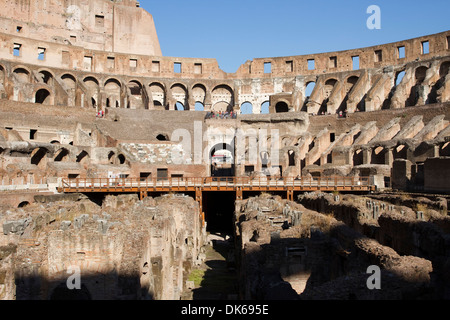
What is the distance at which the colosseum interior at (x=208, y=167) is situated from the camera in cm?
708

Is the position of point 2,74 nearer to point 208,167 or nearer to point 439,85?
point 208,167

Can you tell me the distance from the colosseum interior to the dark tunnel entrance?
147 mm

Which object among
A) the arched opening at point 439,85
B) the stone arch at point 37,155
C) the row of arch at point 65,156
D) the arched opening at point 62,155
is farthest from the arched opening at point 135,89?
the arched opening at point 439,85

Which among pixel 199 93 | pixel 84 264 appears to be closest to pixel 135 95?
pixel 199 93

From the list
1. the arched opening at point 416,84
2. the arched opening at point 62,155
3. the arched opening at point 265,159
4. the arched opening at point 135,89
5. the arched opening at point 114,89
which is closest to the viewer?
the arched opening at point 62,155

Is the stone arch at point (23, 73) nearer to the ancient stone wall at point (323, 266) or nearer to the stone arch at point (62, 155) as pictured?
the stone arch at point (62, 155)

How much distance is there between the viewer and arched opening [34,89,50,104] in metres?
39.1

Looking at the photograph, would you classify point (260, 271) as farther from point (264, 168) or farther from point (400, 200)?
point (264, 168)

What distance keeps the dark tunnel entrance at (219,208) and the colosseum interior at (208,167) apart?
0.48 ft

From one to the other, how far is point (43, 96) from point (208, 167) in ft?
57.1

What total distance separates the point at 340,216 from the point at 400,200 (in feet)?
11.5

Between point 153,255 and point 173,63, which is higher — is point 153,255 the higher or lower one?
the lower one
